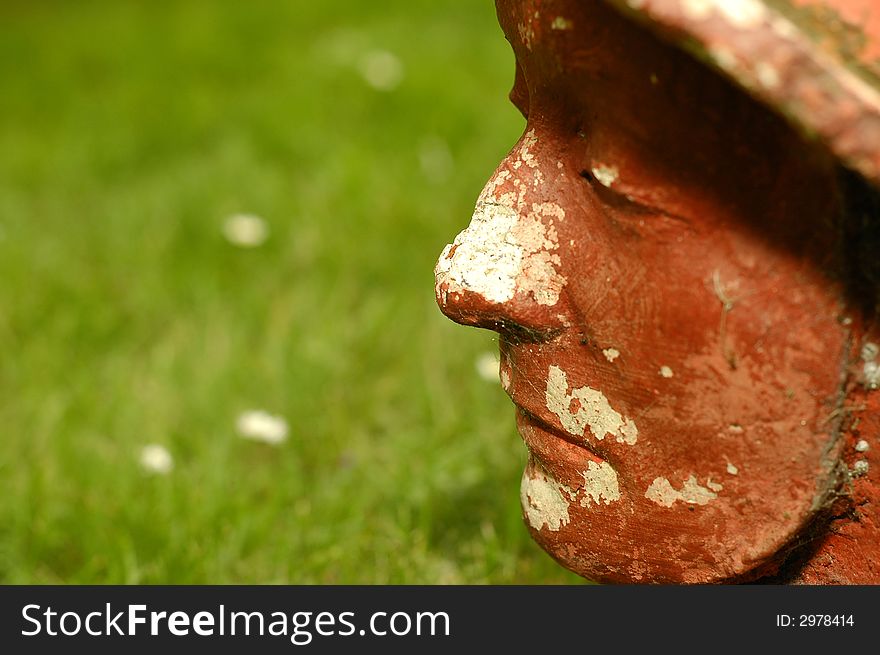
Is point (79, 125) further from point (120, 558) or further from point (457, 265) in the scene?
point (457, 265)

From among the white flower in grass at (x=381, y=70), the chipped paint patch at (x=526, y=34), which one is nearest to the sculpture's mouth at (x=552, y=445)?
the chipped paint patch at (x=526, y=34)

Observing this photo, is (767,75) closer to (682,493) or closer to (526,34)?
(526,34)

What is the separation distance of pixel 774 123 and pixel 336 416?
1.61 metres

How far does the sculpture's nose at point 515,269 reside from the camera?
116 cm

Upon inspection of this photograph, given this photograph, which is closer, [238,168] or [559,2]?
[559,2]

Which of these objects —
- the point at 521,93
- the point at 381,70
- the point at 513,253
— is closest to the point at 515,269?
the point at 513,253

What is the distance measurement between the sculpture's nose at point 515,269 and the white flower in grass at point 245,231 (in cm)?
198

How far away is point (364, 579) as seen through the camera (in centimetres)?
190

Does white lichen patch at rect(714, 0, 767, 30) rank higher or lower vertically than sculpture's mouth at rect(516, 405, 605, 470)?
higher

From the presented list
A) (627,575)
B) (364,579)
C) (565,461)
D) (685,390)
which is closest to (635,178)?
(685,390)

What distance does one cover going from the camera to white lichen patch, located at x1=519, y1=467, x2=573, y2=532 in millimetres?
1270

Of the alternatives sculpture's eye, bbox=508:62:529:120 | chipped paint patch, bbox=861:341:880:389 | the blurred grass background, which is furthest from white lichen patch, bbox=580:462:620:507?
the blurred grass background

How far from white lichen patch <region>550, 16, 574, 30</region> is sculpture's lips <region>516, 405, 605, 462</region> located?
46 centimetres

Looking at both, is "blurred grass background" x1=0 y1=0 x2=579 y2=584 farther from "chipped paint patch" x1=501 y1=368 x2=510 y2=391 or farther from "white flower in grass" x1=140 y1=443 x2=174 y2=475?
"chipped paint patch" x1=501 y1=368 x2=510 y2=391
